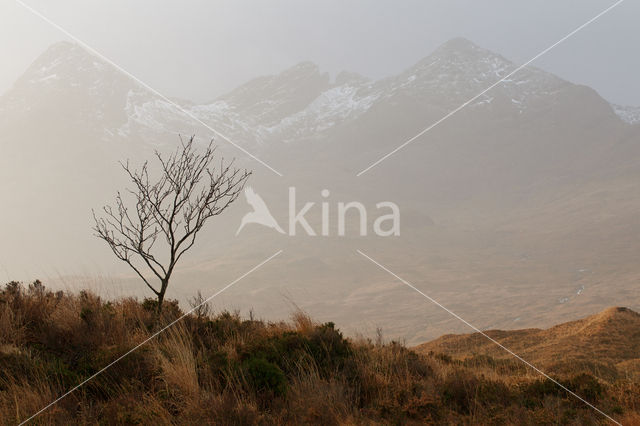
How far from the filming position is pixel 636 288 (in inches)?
2675

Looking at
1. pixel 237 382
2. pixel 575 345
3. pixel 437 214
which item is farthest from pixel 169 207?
pixel 437 214

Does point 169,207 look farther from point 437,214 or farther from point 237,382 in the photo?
point 437,214

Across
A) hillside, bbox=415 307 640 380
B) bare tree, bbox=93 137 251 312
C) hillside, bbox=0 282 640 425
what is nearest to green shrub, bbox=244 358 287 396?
hillside, bbox=0 282 640 425

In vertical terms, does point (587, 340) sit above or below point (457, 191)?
below

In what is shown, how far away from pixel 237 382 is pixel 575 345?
9737mm

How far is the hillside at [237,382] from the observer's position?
172 inches

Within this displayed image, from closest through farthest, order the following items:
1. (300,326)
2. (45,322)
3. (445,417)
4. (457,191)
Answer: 1. (445,417)
2. (45,322)
3. (300,326)
4. (457,191)

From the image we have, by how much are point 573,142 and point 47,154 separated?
8315 inches

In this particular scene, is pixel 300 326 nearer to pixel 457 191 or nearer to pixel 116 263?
pixel 116 263

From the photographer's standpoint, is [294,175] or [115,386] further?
[294,175]

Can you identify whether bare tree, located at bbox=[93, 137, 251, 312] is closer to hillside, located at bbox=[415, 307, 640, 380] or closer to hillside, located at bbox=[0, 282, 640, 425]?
hillside, located at bbox=[0, 282, 640, 425]

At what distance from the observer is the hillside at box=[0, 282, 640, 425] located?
437cm

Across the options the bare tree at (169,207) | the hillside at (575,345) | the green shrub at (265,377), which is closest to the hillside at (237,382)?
the green shrub at (265,377)

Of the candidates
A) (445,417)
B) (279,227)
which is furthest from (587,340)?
Answer: (279,227)
